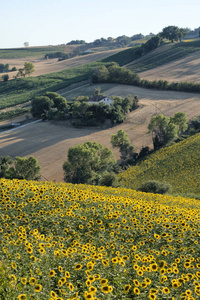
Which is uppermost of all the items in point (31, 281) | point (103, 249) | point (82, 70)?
point (82, 70)

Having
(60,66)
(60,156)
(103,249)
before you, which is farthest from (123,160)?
(60,66)

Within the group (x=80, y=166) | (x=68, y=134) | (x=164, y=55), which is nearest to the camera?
(x=80, y=166)

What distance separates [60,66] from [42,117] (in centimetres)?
10068

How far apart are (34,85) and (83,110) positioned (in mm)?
67105

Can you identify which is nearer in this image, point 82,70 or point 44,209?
point 44,209

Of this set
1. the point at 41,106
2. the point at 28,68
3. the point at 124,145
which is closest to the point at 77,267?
the point at 124,145

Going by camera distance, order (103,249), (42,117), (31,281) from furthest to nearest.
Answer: (42,117)
(103,249)
(31,281)

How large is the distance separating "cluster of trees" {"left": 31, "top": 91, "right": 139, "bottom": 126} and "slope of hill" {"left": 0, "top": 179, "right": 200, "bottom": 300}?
2120 inches

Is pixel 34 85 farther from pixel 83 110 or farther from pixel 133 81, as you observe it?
pixel 83 110

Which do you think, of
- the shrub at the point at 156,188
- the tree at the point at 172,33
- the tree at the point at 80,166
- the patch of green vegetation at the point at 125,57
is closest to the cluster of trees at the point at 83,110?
the tree at the point at 80,166

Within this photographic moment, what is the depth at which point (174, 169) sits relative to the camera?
140ft

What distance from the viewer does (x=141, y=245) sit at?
11875 millimetres

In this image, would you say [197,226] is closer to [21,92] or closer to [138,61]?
[21,92]

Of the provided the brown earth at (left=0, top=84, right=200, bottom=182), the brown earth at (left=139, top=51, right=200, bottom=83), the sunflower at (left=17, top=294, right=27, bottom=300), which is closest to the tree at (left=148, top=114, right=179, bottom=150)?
the brown earth at (left=0, top=84, right=200, bottom=182)
